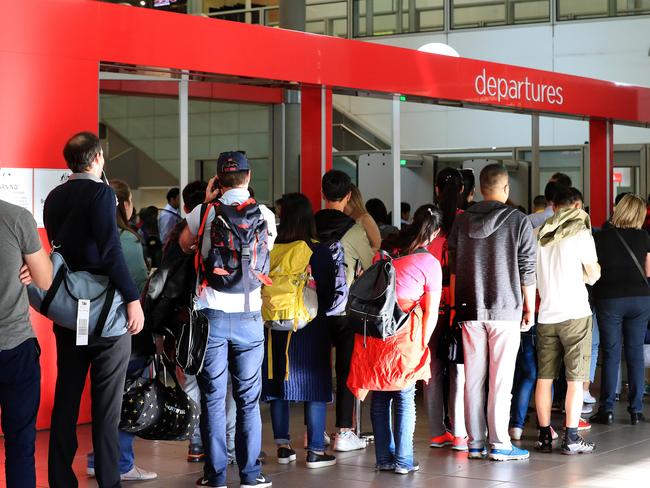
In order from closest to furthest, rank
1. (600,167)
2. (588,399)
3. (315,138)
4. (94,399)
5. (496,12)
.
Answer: (94,399) < (588,399) < (315,138) < (600,167) < (496,12)

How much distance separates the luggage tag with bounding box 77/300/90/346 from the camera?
4.30 m

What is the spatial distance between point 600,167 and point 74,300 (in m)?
8.13

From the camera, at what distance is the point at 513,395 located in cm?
655

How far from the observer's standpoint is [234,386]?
4961mm

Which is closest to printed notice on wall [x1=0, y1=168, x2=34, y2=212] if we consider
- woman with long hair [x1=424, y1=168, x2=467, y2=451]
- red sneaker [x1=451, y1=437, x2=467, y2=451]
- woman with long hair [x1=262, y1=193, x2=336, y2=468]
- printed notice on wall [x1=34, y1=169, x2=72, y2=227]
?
Result: printed notice on wall [x1=34, y1=169, x2=72, y2=227]

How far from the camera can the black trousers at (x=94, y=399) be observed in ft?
14.5

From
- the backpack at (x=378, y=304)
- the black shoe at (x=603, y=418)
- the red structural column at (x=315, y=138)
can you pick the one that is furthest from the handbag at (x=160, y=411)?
the red structural column at (x=315, y=138)

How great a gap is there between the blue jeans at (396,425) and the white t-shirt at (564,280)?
1154 mm

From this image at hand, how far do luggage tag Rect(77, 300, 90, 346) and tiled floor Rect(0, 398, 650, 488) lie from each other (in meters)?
1.20

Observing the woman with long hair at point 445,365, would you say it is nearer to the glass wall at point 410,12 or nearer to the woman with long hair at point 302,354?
the woman with long hair at point 302,354

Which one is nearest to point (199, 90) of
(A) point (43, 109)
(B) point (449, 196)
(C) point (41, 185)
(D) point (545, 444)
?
(A) point (43, 109)

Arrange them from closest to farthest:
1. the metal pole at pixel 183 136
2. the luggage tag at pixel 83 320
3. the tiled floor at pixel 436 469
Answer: the luggage tag at pixel 83 320 → the tiled floor at pixel 436 469 → the metal pole at pixel 183 136

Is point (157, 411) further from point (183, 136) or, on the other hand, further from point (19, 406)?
point (183, 136)

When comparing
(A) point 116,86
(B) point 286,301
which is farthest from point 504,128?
(B) point 286,301
